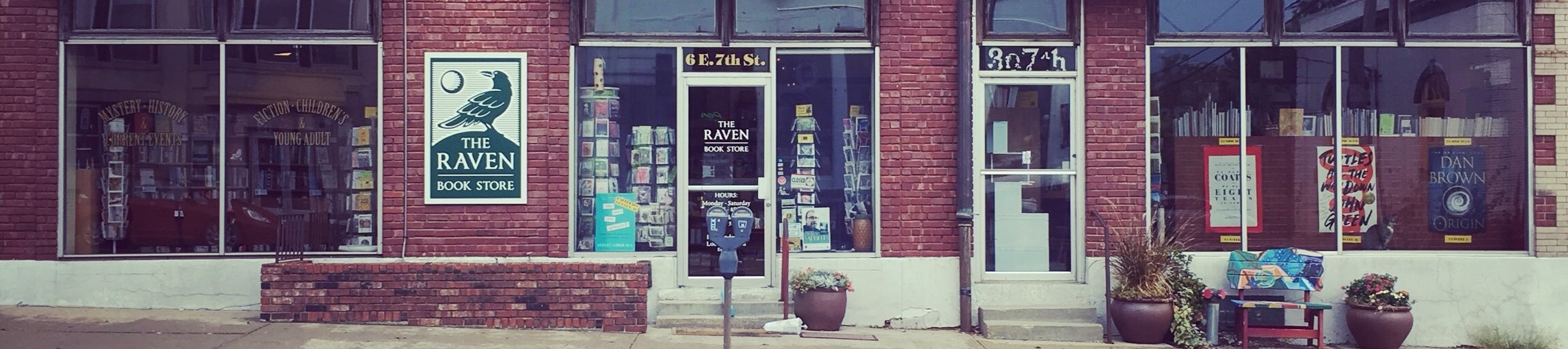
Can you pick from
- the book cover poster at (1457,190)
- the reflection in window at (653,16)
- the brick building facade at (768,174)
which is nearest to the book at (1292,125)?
the brick building facade at (768,174)

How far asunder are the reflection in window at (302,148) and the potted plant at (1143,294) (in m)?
6.28

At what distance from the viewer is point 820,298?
9727mm

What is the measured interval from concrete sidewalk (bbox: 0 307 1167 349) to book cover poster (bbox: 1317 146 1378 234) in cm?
226

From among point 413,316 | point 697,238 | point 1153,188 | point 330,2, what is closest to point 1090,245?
point 1153,188

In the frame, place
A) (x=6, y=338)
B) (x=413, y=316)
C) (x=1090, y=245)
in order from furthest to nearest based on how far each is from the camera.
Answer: (x=1090, y=245), (x=413, y=316), (x=6, y=338)

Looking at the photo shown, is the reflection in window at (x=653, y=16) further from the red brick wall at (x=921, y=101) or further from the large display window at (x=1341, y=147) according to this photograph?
the large display window at (x=1341, y=147)

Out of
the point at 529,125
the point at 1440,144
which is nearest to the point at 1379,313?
the point at 1440,144

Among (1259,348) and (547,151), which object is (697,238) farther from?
(1259,348)

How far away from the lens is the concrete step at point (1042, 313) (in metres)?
10.1

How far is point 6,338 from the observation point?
853 cm

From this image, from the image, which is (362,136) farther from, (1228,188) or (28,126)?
(1228,188)

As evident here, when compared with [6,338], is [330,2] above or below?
above

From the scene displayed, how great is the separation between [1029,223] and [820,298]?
6.76ft

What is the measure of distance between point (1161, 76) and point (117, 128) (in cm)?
890
